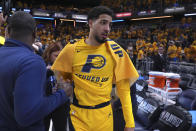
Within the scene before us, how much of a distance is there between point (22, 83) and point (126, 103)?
965mm

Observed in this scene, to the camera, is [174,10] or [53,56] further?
[174,10]

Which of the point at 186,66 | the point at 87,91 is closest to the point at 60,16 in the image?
the point at 186,66

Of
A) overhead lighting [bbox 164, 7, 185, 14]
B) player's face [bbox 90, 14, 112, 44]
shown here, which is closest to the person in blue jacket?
player's face [bbox 90, 14, 112, 44]

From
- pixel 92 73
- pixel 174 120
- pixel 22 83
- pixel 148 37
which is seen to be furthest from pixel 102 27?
pixel 148 37

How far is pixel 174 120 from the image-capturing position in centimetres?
247

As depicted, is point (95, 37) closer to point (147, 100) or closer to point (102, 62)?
point (102, 62)

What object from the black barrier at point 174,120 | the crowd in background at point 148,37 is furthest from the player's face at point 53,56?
the crowd in background at point 148,37

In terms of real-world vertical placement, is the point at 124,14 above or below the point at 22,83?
above

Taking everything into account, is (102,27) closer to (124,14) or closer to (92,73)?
(92,73)

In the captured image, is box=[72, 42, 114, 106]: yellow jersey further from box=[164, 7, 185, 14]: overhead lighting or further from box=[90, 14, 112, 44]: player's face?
box=[164, 7, 185, 14]: overhead lighting

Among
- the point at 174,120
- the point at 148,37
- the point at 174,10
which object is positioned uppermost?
the point at 174,10

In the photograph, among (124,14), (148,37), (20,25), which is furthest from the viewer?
(124,14)

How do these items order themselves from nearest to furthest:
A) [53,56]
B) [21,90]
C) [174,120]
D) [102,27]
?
[21,90], [102,27], [174,120], [53,56]

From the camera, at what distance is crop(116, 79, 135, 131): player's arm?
5.00 ft
